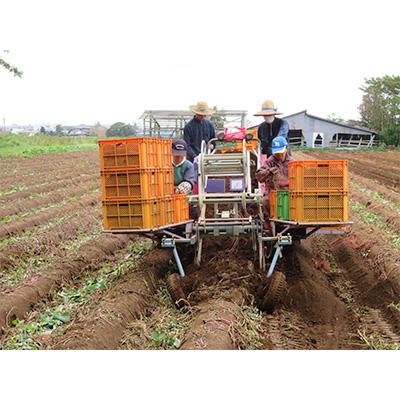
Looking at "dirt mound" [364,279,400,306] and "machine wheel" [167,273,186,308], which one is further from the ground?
"machine wheel" [167,273,186,308]

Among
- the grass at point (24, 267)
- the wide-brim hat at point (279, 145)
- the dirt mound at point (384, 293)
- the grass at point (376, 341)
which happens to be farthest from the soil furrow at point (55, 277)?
the dirt mound at point (384, 293)

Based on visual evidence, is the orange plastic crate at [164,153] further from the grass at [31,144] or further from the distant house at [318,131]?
the distant house at [318,131]

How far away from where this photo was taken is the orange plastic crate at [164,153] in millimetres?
6465

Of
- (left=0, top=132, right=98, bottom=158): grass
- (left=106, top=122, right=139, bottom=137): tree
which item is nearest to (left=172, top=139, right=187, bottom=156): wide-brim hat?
(left=0, top=132, right=98, bottom=158): grass

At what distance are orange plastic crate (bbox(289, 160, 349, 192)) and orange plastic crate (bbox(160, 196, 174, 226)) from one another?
150 centimetres

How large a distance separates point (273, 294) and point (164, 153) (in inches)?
81.3

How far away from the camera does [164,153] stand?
6625mm

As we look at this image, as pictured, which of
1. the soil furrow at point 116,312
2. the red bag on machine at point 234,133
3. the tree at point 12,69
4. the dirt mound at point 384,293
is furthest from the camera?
the tree at point 12,69

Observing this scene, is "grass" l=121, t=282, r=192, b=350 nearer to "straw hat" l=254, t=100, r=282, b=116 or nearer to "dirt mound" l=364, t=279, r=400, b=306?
"dirt mound" l=364, t=279, r=400, b=306

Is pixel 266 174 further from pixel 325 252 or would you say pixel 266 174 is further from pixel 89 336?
pixel 89 336

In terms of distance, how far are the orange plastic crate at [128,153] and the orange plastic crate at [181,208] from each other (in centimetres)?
72

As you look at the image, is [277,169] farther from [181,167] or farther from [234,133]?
[234,133]

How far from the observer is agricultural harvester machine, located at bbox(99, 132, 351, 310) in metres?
6.22

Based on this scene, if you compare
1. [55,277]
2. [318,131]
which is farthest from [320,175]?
[318,131]
